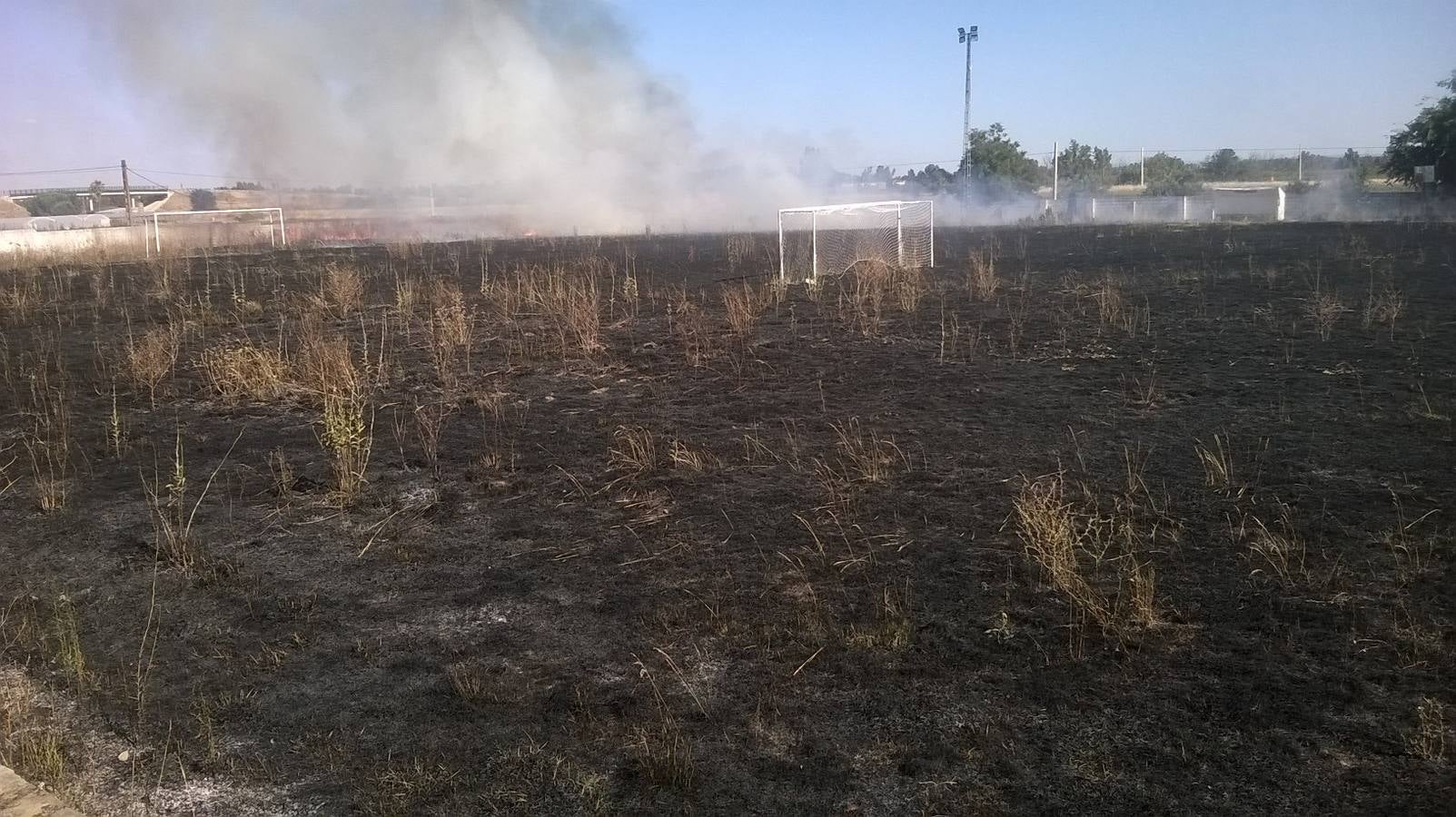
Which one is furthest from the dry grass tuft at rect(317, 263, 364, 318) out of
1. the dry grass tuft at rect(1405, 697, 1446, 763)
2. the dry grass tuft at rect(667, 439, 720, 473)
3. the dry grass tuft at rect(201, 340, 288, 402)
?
the dry grass tuft at rect(1405, 697, 1446, 763)

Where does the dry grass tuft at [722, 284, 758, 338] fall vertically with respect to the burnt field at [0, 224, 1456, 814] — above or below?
above

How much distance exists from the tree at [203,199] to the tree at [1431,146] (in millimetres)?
61433

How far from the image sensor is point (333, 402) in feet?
23.9

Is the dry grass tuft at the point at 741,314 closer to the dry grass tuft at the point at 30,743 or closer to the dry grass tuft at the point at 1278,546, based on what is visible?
the dry grass tuft at the point at 1278,546

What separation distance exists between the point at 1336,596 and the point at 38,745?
4.57 metres

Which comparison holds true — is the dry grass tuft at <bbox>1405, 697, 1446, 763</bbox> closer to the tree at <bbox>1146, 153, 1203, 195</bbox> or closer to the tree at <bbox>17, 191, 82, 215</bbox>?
the tree at <bbox>1146, 153, 1203, 195</bbox>

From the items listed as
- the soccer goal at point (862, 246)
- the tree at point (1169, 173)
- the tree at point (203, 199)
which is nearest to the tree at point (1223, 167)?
the tree at point (1169, 173)

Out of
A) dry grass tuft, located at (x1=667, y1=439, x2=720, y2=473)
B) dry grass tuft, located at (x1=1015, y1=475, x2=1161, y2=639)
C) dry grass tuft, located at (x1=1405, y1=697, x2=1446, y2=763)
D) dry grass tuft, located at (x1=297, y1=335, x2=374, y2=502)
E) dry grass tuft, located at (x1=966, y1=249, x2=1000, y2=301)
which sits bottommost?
dry grass tuft, located at (x1=1405, y1=697, x2=1446, y2=763)

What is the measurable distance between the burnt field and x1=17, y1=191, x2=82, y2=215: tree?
74.9 meters

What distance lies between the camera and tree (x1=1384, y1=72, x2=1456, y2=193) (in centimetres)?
3244

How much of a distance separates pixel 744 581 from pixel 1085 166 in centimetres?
6175

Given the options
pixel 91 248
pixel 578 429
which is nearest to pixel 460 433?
pixel 578 429

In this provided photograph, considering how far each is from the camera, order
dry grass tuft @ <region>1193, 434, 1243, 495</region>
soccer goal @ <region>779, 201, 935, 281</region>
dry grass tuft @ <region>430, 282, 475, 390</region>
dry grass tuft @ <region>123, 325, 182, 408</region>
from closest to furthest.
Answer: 1. dry grass tuft @ <region>1193, 434, 1243, 495</region>
2. dry grass tuft @ <region>123, 325, 182, 408</region>
3. dry grass tuft @ <region>430, 282, 475, 390</region>
4. soccer goal @ <region>779, 201, 935, 281</region>

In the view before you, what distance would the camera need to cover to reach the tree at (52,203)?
71.2 meters
